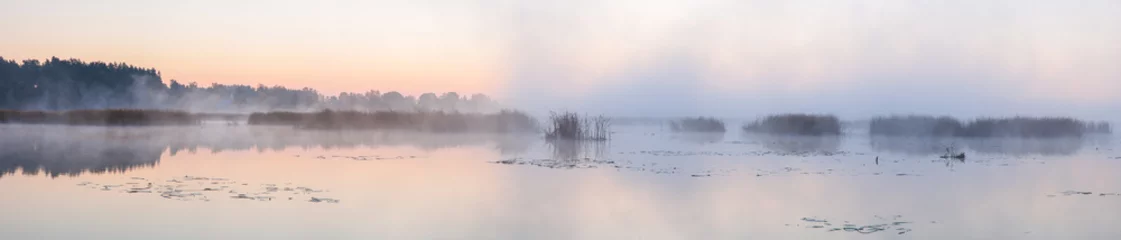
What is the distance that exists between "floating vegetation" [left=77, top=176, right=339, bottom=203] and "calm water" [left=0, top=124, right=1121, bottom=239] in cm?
2

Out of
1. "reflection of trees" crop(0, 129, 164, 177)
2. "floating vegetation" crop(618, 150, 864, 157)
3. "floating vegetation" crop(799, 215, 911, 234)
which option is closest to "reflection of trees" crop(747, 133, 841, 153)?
"floating vegetation" crop(618, 150, 864, 157)

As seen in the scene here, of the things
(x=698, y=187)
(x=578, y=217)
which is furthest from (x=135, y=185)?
(x=698, y=187)

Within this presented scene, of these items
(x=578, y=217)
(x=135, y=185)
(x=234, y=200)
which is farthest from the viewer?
(x=135, y=185)

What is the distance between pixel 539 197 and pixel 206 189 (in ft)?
11.4

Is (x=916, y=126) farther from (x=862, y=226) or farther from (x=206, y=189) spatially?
(x=206, y=189)

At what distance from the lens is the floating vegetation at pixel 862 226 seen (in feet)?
21.5

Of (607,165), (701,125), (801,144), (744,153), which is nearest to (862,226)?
(607,165)

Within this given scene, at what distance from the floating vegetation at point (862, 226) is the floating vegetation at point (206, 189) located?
4421mm

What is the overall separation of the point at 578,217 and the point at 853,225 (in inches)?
88.5

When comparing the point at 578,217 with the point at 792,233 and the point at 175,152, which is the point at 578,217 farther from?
the point at 175,152

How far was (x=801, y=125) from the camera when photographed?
93.8 feet

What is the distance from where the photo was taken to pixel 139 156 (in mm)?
13852

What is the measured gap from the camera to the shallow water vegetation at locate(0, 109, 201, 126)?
107ft

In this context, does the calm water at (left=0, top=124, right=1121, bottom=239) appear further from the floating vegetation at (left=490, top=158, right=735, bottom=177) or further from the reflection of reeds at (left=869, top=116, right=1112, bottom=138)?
the reflection of reeds at (left=869, top=116, right=1112, bottom=138)
